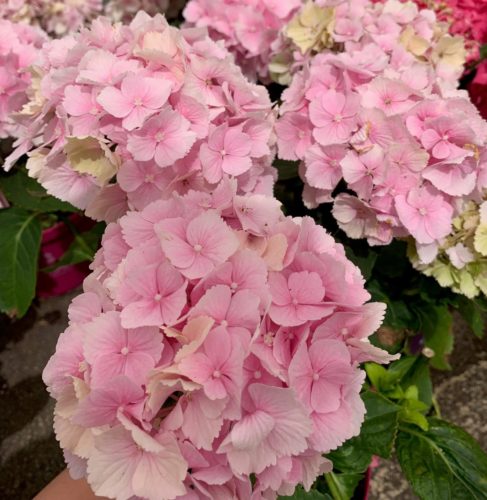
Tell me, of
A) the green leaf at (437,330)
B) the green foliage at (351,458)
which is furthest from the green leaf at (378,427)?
the green leaf at (437,330)

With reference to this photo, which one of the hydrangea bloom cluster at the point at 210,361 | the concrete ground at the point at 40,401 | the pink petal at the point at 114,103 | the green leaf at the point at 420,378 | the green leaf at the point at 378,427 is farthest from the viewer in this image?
the concrete ground at the point at 40,401

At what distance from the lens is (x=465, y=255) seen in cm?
67

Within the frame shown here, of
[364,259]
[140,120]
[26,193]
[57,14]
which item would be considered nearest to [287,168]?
[364,259]

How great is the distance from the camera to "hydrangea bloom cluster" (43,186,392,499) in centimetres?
34

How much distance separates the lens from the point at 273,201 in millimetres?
431

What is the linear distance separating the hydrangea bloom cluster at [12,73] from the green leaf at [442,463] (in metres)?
0.66

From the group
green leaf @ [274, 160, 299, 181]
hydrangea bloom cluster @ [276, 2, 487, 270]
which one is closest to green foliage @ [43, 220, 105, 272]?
green leaf @ [274, 160, 299, 181]

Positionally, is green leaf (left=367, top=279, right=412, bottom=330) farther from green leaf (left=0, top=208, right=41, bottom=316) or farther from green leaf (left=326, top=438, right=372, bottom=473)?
green leaf (left=0, top=208, right=41, bottom=316)

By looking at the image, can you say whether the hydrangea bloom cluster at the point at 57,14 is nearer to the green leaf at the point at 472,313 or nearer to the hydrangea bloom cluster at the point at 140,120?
the hydrangea bloom cluster at the point at 140,120

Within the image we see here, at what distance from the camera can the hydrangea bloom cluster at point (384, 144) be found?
1.91 feet

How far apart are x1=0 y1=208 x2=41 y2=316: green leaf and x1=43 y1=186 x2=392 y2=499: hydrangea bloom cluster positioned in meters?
0.53

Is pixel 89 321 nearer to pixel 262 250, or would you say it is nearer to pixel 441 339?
pixel 262 250

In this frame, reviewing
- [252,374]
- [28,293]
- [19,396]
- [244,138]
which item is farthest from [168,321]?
[19,396]

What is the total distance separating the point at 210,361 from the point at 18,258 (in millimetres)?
651
